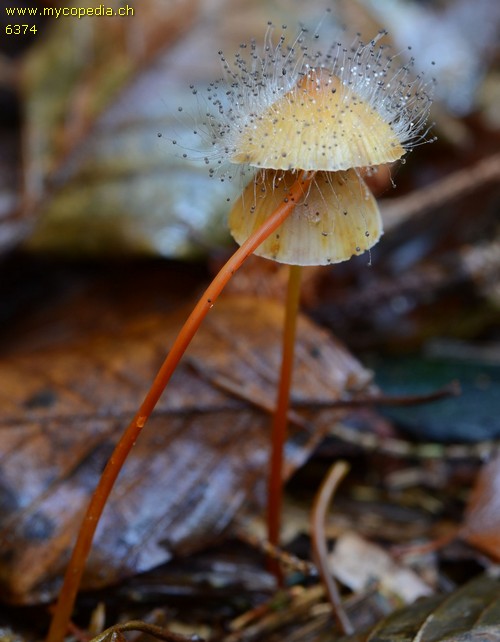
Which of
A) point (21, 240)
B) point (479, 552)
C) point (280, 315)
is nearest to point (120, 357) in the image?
point (280, 315)

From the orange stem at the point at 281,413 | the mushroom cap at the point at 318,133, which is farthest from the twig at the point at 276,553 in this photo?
the mushroom cap at the point at 318,133

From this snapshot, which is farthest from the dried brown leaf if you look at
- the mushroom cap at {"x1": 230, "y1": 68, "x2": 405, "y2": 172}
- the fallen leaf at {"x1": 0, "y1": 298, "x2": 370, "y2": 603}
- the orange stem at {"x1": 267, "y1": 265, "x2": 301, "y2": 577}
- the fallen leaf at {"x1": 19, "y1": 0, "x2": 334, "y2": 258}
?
the fallen leaf at {"x1": 19, "y1": 0, "x2": 334, "y2": 258}

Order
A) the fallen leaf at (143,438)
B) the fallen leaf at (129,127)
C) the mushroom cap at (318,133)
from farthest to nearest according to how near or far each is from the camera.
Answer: the fallen leaf at (129,127) → the fallen leaf at (143,438) → the mushroom cap at (318,133)

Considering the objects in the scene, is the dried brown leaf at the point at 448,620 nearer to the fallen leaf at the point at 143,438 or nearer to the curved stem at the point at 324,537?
the curved stem at the point at 324,537

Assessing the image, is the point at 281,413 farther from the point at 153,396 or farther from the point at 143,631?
the point at 143,631

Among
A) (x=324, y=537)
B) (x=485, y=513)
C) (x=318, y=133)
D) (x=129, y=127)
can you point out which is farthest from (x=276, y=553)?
(x=129, y=127)

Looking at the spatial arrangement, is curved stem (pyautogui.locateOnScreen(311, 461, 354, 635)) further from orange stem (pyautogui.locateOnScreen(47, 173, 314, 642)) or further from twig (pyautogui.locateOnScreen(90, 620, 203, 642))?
orange stem (pyautogui.locateOnScreen(47, 173, 314, 642))
